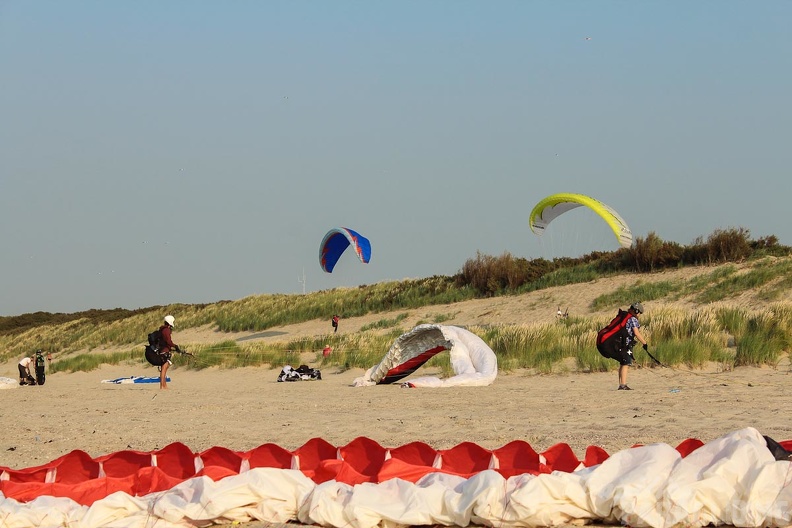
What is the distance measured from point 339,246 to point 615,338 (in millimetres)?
22884

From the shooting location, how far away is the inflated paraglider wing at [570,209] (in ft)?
72.5

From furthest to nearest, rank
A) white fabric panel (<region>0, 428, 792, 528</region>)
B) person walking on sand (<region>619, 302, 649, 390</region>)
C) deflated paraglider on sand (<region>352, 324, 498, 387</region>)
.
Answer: deflated paraglider on sand (<region>352, 324, 498, 387</region>)
person walking on sand (<region>619, 302, 649, 390</region>)
white fabric panel (<region>0, 428, 792, 528</region>)

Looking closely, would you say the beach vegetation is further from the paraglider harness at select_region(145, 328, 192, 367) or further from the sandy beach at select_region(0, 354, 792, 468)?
the paraglider harness at select_region(145, 328, 192, 367)

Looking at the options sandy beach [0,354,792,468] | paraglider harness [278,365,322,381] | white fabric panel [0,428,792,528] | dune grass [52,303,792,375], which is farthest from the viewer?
paraglider harness [278,365,322,381]

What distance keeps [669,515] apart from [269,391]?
1170cm

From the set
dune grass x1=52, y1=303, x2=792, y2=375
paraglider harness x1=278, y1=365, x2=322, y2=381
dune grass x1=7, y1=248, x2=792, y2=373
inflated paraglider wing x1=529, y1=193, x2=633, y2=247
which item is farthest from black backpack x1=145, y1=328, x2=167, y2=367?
inflated paraglider wing x1=529, y1=193, x2=633, y2=247

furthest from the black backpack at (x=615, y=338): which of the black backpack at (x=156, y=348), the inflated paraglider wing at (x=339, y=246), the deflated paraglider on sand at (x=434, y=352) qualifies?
the inflated paraglider wing at (x=339, y=246)

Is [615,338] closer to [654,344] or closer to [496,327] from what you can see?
[654,344]

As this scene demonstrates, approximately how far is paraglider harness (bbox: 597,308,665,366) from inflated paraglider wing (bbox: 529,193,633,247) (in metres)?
9.86

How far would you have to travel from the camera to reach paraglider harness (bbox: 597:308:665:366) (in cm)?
1180

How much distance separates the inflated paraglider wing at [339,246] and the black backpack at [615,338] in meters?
19.2

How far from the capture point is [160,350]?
15.1 m

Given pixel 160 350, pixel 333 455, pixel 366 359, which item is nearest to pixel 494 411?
pixel 333 455

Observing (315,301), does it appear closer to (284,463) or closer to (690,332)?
(690,332)
